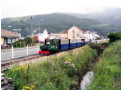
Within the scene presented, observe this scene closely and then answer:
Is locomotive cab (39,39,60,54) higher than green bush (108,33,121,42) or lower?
lower

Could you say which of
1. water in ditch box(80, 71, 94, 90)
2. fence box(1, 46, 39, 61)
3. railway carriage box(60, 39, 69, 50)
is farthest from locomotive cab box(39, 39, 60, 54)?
water in ditch box(80, 71, 94, 90)

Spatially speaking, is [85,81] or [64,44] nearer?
[85,81]

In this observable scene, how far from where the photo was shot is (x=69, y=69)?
1304 centimetres

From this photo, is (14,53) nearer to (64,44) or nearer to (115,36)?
(64,44)

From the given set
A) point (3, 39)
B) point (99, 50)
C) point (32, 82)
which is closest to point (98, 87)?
point (32, 82)

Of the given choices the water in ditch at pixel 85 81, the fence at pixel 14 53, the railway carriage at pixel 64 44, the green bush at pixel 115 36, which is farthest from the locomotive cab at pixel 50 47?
the green bush at pixel 115 36

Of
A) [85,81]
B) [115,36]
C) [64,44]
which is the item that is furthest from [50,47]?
[115,36]

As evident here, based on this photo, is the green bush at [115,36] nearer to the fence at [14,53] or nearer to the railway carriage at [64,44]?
the railway carriage at [64,44]

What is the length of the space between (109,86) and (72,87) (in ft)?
9.05

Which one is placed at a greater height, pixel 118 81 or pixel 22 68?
pixel 22 68

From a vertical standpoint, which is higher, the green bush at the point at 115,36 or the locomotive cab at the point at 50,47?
the green bush at the point at 115,36

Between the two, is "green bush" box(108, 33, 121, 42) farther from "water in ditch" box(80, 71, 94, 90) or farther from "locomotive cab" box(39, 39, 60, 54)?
"water in ditch" box(80, 71, 94, 90)

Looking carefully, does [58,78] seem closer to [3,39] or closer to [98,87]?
[98,87]

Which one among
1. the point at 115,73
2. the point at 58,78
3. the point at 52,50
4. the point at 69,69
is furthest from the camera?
the point at 52,50
